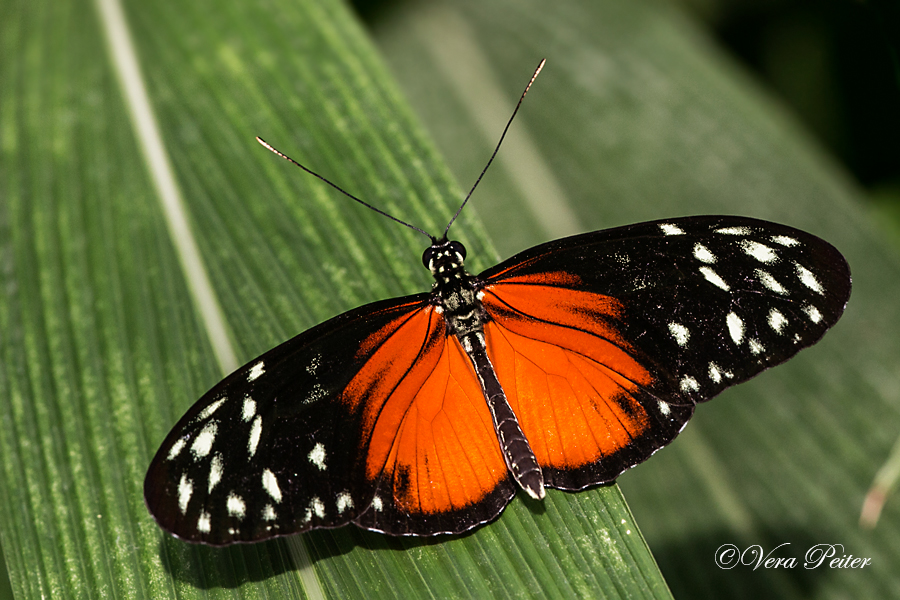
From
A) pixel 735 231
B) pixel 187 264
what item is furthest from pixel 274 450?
pixel 735 231

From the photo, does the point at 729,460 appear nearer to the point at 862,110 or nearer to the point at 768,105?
the point at 768,105

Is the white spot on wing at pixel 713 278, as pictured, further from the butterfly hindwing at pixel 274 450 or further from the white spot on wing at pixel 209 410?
the white spot on wing at pixel 209 410

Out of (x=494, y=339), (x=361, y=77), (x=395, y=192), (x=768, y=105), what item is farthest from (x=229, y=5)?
(x=768, y=105)

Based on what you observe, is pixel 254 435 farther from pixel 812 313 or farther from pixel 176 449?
pixel 812 313

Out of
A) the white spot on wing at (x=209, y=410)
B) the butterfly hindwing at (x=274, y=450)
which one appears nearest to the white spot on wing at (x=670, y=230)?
the butterfly hindwing at (x=274, y=450)

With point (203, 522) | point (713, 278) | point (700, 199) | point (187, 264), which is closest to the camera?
point (203, 522)

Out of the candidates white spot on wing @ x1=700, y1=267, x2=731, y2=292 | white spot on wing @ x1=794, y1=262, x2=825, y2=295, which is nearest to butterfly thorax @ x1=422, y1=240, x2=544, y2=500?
white spot on wing @ x1=700, y1=267, x2=731, y2=292

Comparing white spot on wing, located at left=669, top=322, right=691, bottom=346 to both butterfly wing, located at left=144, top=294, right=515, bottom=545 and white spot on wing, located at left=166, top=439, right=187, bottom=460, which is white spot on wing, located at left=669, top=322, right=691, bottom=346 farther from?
white spot on wing, located at left=166, top=439, right=187, bottom=460
